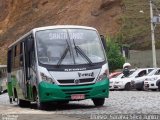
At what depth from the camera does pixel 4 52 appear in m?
82.1

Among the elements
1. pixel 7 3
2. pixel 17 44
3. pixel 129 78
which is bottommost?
pixel 129 78

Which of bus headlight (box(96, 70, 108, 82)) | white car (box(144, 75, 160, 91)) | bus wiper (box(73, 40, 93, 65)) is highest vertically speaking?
bus wiper (box(73, 40, 93, 65))

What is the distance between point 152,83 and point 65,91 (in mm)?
14912

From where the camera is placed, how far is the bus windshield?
19.2 metres

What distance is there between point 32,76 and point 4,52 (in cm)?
6264

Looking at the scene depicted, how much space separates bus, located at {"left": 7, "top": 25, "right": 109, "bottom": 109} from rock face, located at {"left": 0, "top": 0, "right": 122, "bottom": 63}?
4927 centimetres

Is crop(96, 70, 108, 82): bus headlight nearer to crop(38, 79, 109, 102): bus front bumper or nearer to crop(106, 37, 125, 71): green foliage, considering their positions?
crop(38, 79, 109, 102): bus front bumper

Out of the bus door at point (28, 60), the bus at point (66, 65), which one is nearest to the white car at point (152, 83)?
the bus at point (66, 65)

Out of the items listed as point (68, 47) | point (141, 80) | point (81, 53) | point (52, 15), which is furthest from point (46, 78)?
point (52, 15)

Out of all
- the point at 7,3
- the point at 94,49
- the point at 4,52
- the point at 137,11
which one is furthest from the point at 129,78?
the point at 7,3

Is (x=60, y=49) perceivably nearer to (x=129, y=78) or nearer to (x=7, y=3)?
(x=129, y=78)

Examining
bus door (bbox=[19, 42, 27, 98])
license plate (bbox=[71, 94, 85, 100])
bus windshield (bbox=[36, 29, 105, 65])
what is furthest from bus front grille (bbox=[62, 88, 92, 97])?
bus door (bbox=[19, 42, 27, 98])

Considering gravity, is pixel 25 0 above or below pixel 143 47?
above

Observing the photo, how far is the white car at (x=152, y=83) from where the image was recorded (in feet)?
107
